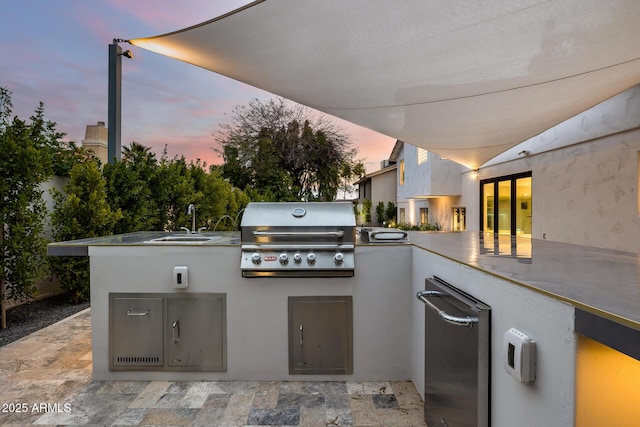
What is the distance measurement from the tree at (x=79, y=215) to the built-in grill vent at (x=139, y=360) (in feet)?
8.78

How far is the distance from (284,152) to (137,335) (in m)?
12.7

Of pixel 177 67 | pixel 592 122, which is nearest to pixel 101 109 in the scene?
pixel 177 67

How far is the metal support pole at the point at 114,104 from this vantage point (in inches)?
223

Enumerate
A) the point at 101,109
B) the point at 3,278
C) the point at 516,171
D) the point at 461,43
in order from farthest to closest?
the point at 101,109 < the point at 516,171 < the point at 3,278 < the point at 461,43

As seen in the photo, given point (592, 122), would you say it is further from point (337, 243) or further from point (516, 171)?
point (337, 243)

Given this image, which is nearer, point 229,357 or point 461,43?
point 461,43

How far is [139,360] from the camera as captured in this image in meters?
2.86

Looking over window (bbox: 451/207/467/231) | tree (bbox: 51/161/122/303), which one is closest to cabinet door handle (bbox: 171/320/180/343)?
tree (bbox: 51/161/122/303)

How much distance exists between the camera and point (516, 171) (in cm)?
711

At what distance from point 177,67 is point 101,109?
8.49 feet

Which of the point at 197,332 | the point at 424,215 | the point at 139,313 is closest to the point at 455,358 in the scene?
the point at 197,332

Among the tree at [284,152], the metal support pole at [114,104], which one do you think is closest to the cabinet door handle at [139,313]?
the metal support pole at [114,104]

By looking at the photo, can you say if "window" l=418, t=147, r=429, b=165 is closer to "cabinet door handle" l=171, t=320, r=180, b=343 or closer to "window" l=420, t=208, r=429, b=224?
"window" l=420, t=208, r=429, b=224

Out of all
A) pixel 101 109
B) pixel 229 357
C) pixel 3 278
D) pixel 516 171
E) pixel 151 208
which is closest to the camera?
pixel 229 357
